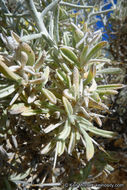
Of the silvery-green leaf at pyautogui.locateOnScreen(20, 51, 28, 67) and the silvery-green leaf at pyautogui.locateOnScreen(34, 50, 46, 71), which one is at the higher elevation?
the silvery-green leaf at pyautogui.locateOnScreen(20, 51, 28, 67)

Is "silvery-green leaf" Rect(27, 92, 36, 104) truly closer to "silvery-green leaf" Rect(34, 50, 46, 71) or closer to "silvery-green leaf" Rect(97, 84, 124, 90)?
"silvery-green leaf" Rect(34, 50, 46, 71)

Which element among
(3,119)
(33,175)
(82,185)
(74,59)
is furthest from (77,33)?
(33,175)

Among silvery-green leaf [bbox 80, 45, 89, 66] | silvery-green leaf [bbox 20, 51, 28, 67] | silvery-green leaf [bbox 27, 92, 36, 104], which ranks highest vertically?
silvery-green leaf [bbox 20, 51, 28, 67]

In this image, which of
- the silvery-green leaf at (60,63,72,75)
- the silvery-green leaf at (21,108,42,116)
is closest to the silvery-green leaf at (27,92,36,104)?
the silvery-green leaf at (21,108,42,116)

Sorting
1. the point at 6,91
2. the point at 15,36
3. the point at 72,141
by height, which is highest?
the point at 15,36

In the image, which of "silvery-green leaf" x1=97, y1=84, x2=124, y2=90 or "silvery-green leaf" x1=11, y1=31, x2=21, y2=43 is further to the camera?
"silvery-green leaf" x1=97, y1=84, x2=124, y2=90

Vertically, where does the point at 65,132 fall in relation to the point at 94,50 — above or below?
below

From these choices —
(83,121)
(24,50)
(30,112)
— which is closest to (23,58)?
(24,50)

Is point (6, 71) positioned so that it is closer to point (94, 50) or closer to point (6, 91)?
point (6, 91)

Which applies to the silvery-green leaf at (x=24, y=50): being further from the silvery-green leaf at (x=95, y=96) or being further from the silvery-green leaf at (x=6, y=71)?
the silvery-green leaf at (x=95, y=96)

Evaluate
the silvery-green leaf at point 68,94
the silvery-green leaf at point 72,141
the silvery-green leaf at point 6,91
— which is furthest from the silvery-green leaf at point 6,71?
the silvery-green leaf at point 72,141

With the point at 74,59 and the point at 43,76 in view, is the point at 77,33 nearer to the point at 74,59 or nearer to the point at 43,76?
the point at 74,59
